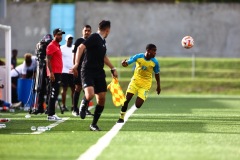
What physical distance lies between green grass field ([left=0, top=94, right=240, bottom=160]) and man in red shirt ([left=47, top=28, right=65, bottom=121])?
1.11 feet

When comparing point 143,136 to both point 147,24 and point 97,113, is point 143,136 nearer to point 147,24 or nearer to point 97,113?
point 97,113

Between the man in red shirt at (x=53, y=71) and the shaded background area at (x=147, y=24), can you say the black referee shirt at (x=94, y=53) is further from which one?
the shaded background area at (x=147, y=24)

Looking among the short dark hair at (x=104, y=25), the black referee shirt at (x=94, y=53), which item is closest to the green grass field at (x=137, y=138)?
the black referee shirt at (x=94, y=53)

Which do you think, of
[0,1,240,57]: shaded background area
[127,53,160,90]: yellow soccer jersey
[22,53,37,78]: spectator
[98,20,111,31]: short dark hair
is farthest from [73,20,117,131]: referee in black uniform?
[0,1,240,57]: shaded background area

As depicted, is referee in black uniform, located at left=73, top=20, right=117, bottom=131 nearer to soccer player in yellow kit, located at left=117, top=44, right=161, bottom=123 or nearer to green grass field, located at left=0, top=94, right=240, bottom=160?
green grass field, located at left=0, top=94, right=240, bottom=160

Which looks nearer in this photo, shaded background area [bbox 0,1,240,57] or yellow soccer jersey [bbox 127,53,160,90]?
yellow soccer jersey [bbox 127,53,160,90]

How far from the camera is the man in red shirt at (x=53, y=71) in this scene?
66.3 ft

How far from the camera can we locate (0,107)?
81.4 feet

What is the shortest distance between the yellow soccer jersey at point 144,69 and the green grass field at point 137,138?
0.86m

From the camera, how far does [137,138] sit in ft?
49.6

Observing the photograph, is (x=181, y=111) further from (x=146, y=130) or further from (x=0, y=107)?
(x=146, y=130)

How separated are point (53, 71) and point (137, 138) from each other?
18.7ft

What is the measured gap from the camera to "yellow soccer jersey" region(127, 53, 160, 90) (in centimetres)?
2045

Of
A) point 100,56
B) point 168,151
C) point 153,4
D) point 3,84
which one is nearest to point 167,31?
point 153,4
